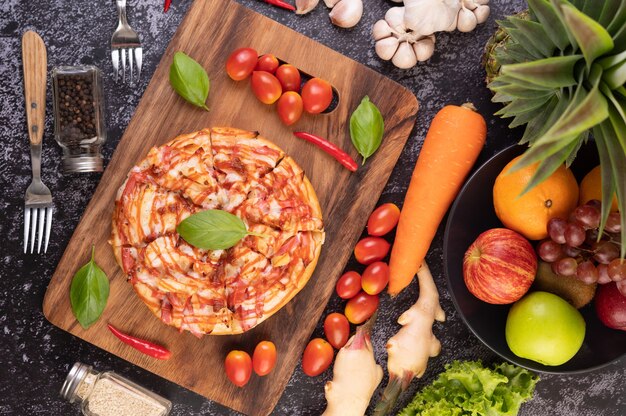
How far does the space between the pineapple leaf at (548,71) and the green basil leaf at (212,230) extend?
41.8 inches

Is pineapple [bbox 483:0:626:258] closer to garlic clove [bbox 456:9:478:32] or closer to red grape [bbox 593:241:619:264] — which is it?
red grape [bbox 593:241:619:264]

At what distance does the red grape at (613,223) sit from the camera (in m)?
2.30

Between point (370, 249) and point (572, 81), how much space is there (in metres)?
1.17

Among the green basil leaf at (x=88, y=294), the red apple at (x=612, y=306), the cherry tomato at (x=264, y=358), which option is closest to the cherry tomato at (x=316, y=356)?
the cherry tomato at (x=264, y=358)

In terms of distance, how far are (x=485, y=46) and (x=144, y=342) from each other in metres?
1.84

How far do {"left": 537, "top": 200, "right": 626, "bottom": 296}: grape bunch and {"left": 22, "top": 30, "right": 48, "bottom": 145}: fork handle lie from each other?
1990 millimetres

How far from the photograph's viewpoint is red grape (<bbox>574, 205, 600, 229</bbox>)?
7.57 ft

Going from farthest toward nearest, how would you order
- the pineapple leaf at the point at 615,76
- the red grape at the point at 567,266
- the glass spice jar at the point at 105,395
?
the glass spice jar at the point at 105,395, the red grape at the point at 567,266, the pineapple leaf at the point at 615,76

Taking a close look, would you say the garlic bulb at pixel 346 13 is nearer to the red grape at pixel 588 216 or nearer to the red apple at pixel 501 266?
the red apple at pixel 501 266

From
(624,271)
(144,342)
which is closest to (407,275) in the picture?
(624,271)

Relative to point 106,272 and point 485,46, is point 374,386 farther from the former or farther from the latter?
point 485,46

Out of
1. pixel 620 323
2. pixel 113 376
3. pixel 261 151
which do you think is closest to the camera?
pixel 620 323

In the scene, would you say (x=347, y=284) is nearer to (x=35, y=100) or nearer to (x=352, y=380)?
(x=352, y=380)

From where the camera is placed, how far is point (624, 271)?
2281mm
